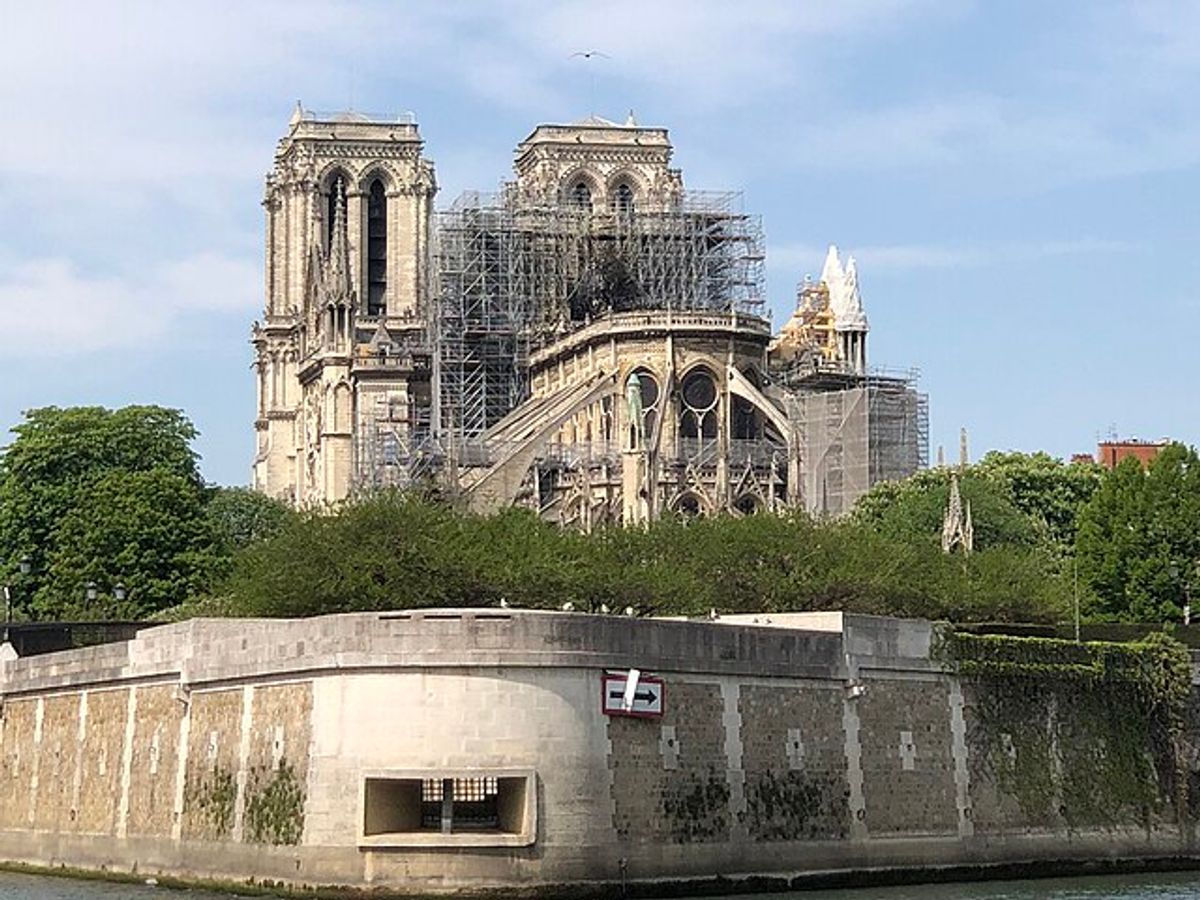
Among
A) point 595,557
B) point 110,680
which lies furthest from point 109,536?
point 110,680

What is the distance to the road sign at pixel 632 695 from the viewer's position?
42750 millimetres

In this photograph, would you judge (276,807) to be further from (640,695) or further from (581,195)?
(581,195)

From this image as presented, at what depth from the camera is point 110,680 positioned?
5188 cm

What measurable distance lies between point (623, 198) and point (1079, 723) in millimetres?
78492

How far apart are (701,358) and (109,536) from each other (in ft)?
113

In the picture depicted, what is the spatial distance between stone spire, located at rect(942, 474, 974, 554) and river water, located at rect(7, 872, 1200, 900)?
3349cm

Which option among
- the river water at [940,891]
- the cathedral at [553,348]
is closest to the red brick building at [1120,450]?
the cathedral at [553,348]

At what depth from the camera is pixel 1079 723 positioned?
53.8 metres

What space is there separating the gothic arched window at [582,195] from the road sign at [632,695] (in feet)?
279

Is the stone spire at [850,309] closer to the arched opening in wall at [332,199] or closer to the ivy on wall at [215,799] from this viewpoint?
the arched opening in wall at [332,199]

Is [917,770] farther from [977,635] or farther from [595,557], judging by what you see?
[595,557]

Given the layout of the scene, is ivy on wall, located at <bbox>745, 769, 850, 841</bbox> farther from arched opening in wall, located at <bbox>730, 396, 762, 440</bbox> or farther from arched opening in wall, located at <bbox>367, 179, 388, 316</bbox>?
arched opening in wall, located at <bbox>367, 179, 388, 316</bbox>

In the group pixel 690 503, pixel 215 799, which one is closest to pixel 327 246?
pixel 690 503

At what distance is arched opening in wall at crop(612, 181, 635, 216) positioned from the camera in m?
128
